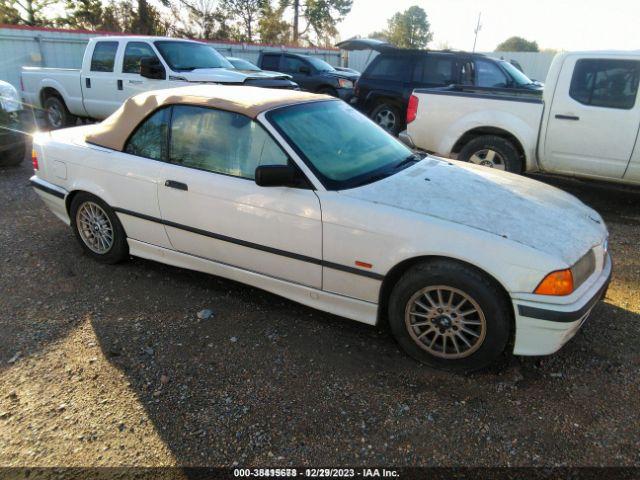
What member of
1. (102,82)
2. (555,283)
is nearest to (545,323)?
(555,283)

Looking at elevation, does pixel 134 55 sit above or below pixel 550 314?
above

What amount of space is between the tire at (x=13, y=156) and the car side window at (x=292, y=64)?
799 cm

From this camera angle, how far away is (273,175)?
299 cm

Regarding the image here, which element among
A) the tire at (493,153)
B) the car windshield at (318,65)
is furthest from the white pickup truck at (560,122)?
the car windshield at (318,65)

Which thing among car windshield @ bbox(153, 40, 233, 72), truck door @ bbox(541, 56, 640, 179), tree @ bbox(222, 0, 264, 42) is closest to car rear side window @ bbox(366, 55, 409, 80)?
car windshield @ bbox(153, 40, 233, 72)

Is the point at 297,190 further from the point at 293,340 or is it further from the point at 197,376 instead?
the point at 197,376

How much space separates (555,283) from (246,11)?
34.6 metres

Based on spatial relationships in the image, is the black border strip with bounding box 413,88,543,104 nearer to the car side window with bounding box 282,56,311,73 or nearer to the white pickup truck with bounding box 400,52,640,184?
the white pickup truck with bounding box 400,52,640,184

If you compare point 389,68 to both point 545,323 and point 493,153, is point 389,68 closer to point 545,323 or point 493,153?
point 493,153

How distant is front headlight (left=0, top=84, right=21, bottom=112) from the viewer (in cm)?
679

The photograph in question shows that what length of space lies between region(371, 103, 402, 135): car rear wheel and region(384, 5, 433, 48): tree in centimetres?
5535

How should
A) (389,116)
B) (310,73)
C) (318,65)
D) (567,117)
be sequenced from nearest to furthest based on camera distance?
(567,117) → (389,116) → (310,73) → (318,65)

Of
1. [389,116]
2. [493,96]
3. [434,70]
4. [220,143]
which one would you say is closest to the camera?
[220,143]

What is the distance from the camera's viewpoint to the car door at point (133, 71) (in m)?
8.27
